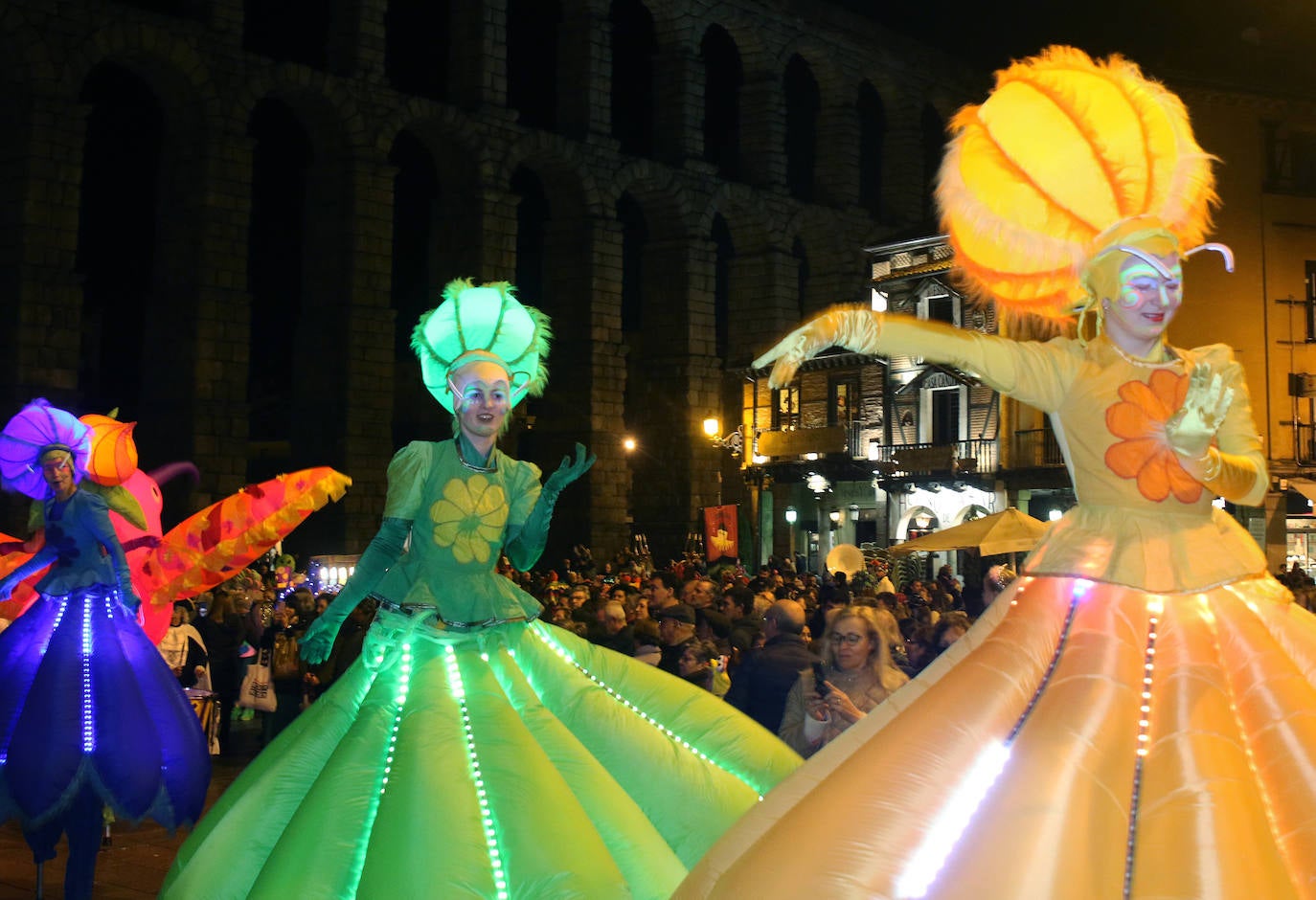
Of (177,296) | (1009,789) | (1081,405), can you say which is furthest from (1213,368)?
(177,296)

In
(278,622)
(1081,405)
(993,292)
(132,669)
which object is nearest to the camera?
(1081,405)

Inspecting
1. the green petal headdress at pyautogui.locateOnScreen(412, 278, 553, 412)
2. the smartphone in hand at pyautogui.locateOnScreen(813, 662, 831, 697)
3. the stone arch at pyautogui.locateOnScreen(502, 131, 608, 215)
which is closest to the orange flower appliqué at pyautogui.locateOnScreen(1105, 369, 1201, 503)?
the smartphone in hand at pyautogui.locateOnScreen(813, 662, 831, 697)

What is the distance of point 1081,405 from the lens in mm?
3926

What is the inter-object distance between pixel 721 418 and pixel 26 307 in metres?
21.3

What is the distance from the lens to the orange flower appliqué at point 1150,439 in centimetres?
374

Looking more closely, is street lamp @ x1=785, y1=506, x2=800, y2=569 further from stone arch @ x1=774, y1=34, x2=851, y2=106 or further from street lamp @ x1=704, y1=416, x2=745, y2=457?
stone arch @ x1=774, y1=34, x2=851, y2=106

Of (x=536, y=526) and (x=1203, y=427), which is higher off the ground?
(x=1203, y=427)

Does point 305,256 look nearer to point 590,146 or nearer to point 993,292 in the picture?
point 590,146

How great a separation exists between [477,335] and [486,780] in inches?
77.6

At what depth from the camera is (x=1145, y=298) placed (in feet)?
12.8

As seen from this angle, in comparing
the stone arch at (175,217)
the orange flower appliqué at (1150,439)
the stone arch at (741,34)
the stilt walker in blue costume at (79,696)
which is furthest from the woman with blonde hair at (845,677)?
the stone arch at (741,34)

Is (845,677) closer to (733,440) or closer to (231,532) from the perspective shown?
(231,532)

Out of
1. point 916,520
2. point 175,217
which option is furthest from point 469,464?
point 916,520

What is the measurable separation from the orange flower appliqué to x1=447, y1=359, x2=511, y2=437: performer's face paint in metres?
2.66
